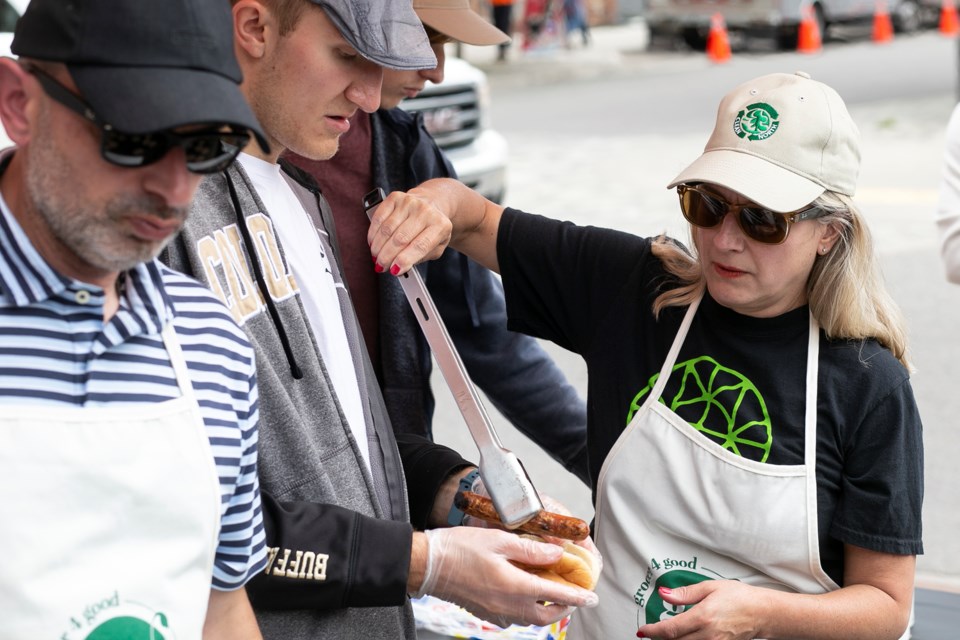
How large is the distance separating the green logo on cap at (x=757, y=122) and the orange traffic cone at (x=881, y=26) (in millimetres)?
20676

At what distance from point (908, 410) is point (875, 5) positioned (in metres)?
21.4

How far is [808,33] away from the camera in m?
19.8

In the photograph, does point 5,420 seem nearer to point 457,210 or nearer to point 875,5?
point 457,210

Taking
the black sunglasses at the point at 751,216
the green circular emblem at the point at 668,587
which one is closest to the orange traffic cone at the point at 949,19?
the black sunglasses at the point at 751,216

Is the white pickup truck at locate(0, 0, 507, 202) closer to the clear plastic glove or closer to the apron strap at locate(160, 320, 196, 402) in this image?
the clear plastic glove

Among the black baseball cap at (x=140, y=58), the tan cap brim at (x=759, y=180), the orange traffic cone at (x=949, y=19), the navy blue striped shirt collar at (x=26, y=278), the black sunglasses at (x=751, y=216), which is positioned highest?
the black baseball cap at (x=140, y=58)

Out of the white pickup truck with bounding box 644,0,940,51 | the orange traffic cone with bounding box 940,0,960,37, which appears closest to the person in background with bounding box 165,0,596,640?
the white pickup truck with bounding box 644,0,940,51

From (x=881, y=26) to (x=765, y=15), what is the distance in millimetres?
2624

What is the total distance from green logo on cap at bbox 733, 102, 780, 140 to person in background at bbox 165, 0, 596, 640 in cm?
63

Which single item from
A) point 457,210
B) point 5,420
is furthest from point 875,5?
point 5,420

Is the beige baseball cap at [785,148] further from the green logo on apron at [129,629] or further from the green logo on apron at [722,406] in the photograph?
the green logo on apron at [129,629]

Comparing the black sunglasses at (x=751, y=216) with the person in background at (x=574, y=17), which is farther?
the person in background at (x=574, y=17)

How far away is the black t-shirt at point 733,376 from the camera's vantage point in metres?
2.17

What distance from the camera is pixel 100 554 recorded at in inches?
56.4
